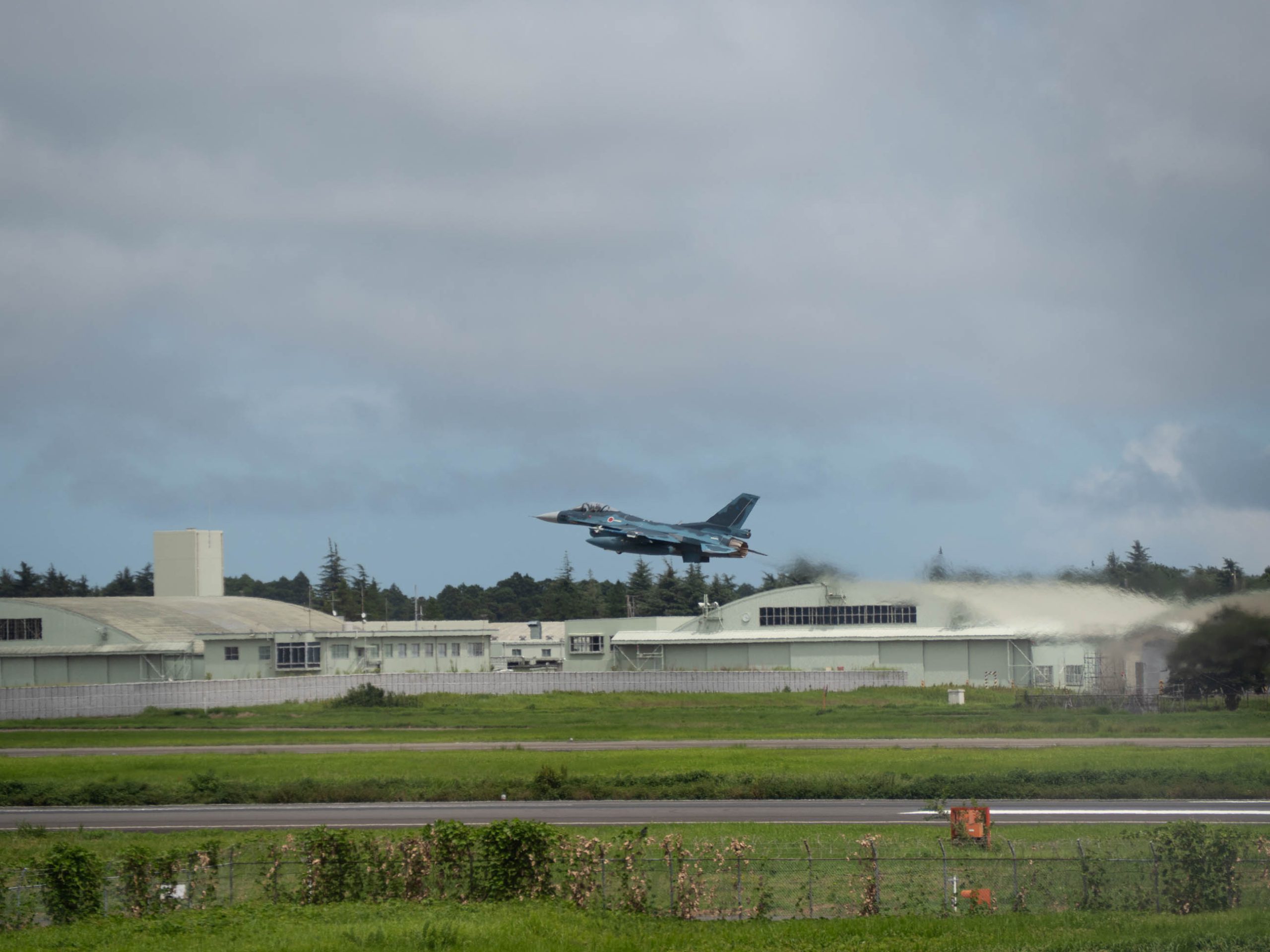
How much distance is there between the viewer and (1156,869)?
83.0 feet

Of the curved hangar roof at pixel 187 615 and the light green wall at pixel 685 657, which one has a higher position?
the curved hangar roof at pixel 187 615

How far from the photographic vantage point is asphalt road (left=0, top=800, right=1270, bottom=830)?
39.0 meters

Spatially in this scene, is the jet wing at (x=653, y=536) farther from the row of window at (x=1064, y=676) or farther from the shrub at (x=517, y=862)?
the row of window at (x=1064, y=676)

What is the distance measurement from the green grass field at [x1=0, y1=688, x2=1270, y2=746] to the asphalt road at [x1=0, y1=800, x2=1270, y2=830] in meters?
20.6

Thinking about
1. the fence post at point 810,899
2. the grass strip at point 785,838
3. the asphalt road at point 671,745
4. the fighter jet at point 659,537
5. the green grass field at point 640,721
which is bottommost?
the green grass field at point 640,721

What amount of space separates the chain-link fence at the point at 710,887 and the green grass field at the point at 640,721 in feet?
122

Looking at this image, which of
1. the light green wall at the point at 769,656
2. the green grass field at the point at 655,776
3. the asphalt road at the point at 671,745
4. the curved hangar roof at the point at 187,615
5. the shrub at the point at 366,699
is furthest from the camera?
the light green wall at the point at 769,656

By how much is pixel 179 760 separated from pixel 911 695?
53781mm

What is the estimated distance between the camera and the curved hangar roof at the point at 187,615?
330 ft

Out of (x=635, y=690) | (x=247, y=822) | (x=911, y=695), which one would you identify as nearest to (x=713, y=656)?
(x=635, y=690)

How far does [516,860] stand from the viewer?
86.2ft

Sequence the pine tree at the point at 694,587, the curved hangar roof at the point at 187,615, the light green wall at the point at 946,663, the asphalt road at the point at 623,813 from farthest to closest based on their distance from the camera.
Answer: the pine tree at the point at 694,587 → the curved hangar roof at the point at 187,615 → the light green wall at the point at 946,663 → the asphalt road at the point at 623,813

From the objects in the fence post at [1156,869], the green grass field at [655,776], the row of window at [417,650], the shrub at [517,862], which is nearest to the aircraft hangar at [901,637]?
the row of window at [417,650]

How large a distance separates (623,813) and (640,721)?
115 feet
